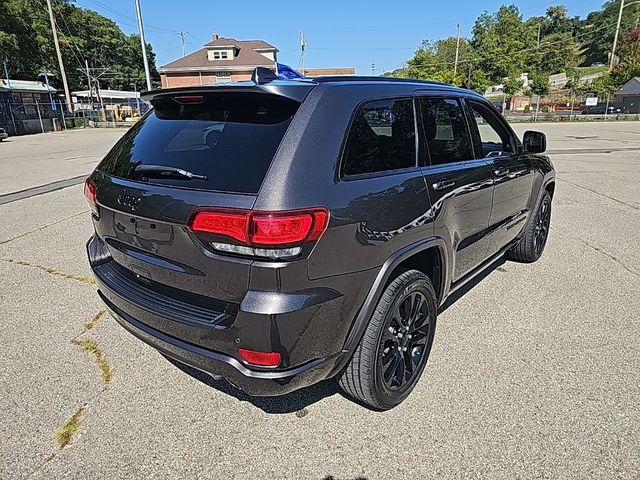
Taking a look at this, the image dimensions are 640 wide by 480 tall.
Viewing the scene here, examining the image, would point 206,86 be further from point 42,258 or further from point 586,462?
point 42,258

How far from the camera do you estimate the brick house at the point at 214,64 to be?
49250 mm

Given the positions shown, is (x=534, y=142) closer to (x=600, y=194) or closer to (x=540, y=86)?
(x=600, y=194)

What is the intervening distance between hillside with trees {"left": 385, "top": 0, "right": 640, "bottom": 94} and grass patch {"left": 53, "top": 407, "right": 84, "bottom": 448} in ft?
155

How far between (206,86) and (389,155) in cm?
103

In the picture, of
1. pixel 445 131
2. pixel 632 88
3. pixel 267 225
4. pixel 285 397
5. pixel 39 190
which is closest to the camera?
pixel 267 225

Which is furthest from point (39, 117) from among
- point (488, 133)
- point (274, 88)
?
point (274, 88)

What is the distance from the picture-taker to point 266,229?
70.5 inches

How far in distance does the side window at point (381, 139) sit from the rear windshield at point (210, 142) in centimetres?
35

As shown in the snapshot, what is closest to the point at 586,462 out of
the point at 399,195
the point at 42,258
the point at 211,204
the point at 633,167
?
the point at 399,195

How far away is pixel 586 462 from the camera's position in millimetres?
2117

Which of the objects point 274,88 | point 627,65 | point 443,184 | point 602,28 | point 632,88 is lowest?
point 443,184

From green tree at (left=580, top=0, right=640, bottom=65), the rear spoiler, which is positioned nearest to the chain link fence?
→ the rear spoiler

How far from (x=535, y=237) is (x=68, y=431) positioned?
14.6ft

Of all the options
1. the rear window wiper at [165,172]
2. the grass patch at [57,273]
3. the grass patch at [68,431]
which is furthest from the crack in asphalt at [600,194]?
the grass patch at [68,431]
